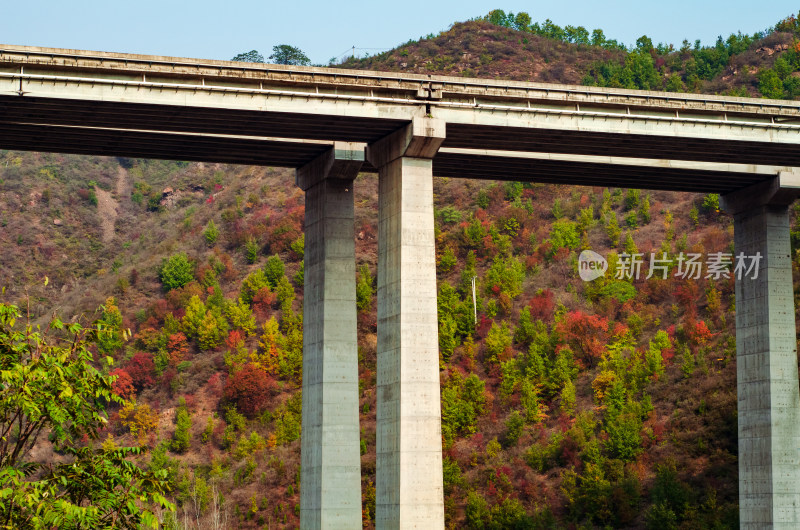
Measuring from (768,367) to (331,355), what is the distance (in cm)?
2256

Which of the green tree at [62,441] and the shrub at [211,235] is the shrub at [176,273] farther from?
the green tree at [62,441]

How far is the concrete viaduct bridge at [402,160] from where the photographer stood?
137ft

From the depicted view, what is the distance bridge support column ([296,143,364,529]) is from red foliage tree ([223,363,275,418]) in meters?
50.9

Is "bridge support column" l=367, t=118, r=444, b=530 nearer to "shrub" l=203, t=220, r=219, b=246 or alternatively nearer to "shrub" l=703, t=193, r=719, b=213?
"shrub" l=703, t=193, r=719, b=213

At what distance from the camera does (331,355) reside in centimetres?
4794

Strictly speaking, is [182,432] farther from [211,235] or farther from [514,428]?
[211,235]

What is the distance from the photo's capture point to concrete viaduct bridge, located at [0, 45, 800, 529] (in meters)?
41.8

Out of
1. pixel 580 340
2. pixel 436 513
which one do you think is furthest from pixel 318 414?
pixel 580 340

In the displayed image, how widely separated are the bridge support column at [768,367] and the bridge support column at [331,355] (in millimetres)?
20589

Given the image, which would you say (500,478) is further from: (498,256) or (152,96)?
(152,96)

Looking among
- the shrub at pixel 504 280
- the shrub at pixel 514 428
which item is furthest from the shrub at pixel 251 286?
the shrub at pixel 514 428

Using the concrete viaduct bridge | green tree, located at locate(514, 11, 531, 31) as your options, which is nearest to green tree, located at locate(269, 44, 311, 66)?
green tree, located at locate(514, 11, 531, 31)

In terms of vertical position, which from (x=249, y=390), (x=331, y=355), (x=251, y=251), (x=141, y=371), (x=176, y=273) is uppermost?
(x=251, y=251)

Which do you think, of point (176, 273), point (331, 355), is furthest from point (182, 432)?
point (331, 355)
